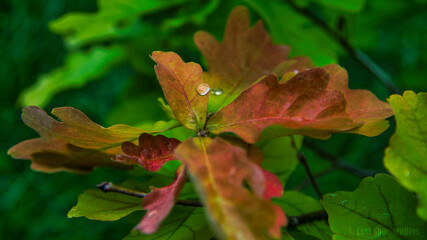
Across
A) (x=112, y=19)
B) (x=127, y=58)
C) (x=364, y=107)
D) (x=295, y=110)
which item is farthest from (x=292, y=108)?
(x=127, y=58)

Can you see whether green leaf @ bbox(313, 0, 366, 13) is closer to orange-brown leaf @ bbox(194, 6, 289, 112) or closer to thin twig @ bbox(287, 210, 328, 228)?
orange-brown leaf @ bbox(194, 6, 289, 112)

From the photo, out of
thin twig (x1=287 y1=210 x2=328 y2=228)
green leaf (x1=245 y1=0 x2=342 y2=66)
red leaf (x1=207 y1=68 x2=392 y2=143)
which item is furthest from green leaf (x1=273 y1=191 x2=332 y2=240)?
green leaf (x1=245 y1=0 x2=342 y2=66)

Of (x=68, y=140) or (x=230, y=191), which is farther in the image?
(x=68, y=140)

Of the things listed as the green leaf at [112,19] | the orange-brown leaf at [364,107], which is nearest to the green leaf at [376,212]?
the orange-brown leaf at [364,107]

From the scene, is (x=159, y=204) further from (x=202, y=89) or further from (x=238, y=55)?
(x=238, y=55)

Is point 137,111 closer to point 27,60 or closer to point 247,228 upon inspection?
point 247,228

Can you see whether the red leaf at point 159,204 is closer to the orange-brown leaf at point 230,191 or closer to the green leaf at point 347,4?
the orange-brown leaf at point 230,191

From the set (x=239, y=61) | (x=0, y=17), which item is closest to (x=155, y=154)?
(x=239, y=61)
